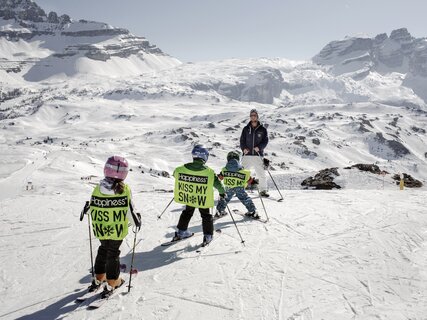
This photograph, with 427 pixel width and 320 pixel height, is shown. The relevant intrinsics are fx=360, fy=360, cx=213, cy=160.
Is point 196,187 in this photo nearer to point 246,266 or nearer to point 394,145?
point 246,266

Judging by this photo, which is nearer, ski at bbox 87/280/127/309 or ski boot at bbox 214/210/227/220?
ski at bbox 87/280/127/309

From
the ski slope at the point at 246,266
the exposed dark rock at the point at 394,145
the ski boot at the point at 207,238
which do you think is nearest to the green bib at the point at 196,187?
the ski boot at the point at 207,238

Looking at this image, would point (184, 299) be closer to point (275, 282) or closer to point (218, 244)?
point (275, 282)

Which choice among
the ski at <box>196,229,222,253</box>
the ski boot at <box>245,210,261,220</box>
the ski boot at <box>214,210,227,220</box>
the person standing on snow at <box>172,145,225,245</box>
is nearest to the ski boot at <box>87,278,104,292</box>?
the ski at <box>196,229,222,253</box>

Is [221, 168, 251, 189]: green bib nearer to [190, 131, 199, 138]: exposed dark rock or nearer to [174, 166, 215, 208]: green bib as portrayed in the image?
[174, 166, 215, 208]: green bib

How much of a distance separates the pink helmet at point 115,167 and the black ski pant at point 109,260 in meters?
1.17

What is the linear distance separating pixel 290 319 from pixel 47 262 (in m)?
5.42

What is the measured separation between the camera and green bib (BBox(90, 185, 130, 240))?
6176 millimetres

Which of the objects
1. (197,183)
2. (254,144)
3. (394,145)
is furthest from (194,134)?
(197,183)

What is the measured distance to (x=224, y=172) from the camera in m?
10.7

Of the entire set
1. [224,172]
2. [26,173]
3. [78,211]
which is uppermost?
[224,172]

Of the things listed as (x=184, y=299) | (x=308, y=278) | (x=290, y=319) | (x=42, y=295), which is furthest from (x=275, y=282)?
(x=42, y=295)

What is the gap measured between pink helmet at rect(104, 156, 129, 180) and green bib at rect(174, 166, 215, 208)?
2.59 m

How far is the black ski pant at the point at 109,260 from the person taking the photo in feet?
20.2
